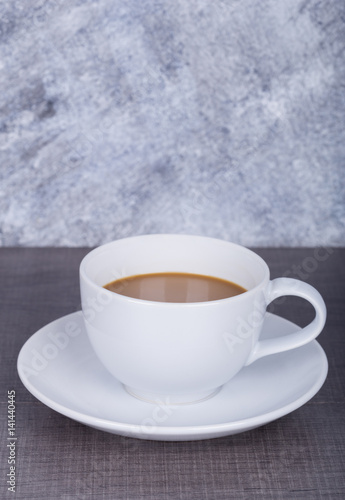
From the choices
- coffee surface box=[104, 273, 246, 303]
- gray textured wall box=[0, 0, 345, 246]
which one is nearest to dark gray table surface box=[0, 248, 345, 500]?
coffee surface box=[104, 273, 246, 303]

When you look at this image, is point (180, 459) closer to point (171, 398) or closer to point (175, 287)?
point (171, 398)

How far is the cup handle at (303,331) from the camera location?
671mm

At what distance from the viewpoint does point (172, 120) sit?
115 cm

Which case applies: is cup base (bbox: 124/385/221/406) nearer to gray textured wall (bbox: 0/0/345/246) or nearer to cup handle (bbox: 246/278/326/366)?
cup handle (bbox: 246/278/326/366)

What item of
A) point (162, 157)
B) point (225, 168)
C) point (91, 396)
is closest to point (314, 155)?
point (225, 168)

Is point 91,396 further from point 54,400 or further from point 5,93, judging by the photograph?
point 5,93

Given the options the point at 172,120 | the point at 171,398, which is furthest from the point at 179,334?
the point at 172,120
